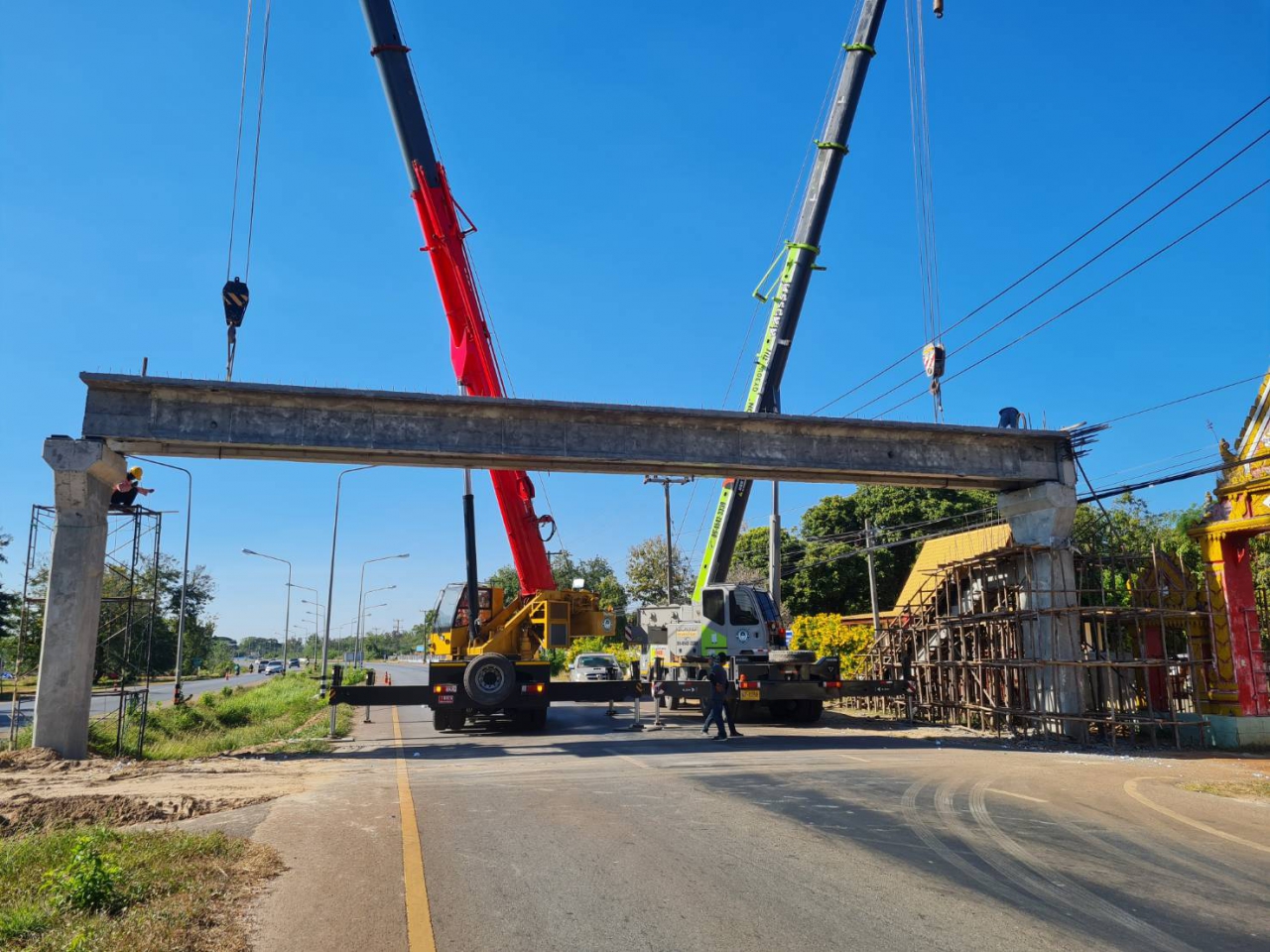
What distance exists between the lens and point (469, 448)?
58.0ft

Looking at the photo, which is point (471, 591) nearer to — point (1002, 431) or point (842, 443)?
point (842, 443)

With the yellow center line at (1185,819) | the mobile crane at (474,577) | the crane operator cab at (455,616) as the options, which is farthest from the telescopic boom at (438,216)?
the yellow center line at (1185,819)

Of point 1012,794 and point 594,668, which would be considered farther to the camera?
point 594,668

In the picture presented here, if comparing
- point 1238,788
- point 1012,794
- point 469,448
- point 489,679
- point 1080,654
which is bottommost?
point 1238,788

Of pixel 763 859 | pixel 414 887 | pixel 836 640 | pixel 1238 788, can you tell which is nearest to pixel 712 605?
pixel 836 640

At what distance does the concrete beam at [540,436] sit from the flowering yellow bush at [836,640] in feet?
30.4

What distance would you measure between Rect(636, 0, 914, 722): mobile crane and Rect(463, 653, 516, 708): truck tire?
12.2ft

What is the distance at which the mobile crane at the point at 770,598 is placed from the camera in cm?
2028

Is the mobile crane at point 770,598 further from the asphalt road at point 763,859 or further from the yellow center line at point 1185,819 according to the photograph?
the yellow center line at point 1185,819

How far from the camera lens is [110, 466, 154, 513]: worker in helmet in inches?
678

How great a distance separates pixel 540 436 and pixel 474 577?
3.45 m

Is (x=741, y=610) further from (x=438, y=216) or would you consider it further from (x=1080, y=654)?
(x=438, y=216)

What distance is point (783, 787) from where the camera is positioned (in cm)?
1124

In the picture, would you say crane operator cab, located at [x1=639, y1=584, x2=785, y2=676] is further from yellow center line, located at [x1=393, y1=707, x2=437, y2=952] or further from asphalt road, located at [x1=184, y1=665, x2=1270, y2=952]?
yellow center line, located at [x1=393, y1=707, x2=437, y2=952]
